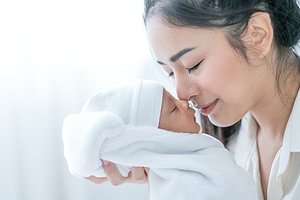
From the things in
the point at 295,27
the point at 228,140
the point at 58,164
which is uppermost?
the point at 295,27

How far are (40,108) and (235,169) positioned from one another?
3.77 feet

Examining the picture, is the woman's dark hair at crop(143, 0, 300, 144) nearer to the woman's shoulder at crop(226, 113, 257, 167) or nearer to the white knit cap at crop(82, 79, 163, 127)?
the white knit cap at crop(82, 79, 163, 127)

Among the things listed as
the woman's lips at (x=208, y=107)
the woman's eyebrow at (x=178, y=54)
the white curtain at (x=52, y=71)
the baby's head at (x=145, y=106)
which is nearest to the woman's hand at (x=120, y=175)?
the baby's head at (x=145, y=106)

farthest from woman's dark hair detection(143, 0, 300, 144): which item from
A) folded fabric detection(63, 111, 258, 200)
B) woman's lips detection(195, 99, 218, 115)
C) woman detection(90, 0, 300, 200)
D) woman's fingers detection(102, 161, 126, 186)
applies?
woman's fingers detection(102, 161, 126, 186)

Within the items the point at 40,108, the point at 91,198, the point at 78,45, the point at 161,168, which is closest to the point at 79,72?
the point at 78,45

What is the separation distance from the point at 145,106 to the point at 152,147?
0.42ft

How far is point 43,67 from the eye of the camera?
6.36 ft

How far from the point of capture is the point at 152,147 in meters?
1.21

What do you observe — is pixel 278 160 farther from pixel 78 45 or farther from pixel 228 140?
pixel 78 45

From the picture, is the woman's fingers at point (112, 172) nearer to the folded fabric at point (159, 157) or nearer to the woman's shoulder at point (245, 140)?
the folded fabric at point (159, 157)

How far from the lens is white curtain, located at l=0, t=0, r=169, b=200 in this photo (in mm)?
1907

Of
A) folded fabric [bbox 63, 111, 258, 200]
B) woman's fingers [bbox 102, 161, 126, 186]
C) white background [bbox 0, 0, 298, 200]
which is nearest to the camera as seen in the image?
folded fabric [bbox 63, 111, 258, 200]

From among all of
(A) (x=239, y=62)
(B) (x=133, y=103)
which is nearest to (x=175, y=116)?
(B) (x=133, y=103)

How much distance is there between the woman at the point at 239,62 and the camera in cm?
115
